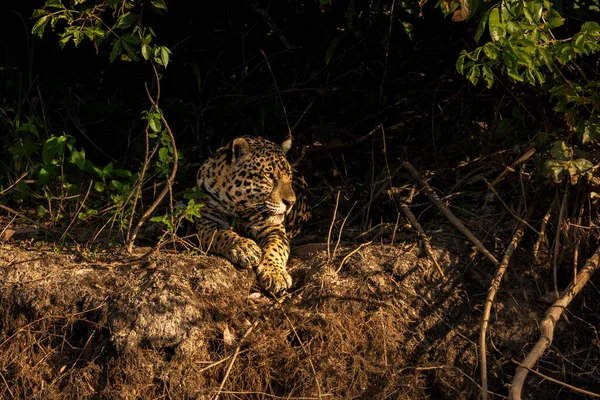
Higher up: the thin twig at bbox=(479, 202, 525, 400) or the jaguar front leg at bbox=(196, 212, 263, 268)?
the thin twig at bbox=(479, 202, 525, 400)

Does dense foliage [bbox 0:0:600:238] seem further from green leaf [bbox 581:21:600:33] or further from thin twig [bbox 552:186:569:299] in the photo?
green leaf [bbox 581:21:600:33]

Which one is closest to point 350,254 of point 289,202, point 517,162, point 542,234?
point 289,202

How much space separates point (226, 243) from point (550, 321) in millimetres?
2073

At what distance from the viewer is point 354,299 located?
6191 millimetres

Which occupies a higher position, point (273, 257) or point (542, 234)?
point (542, 234)

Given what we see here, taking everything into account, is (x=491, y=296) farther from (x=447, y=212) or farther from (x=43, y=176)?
(x=43, y=176)

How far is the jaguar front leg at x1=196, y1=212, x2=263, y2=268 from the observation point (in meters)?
6.35

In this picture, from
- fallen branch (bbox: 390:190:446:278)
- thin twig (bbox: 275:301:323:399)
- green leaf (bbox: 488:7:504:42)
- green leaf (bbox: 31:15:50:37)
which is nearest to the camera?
green leaf (bbox: 488:7:504:42)

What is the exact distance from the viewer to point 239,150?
7.00 metres

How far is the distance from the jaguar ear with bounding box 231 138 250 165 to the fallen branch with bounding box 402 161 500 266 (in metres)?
1.19

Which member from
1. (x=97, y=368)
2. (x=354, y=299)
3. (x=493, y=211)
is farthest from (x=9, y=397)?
(x=493, y=211)

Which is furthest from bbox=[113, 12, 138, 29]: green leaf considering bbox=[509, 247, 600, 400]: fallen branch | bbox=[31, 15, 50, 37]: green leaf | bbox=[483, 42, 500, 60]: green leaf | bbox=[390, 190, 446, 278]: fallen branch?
Answer: bbox=[509, 247, 600, 400]: fallen branch

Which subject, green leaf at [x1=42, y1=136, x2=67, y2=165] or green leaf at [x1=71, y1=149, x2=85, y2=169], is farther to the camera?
green leaf at [x1=71, y1=149, x2=85, y2=169]

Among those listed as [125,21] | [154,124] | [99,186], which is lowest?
[99,186]
